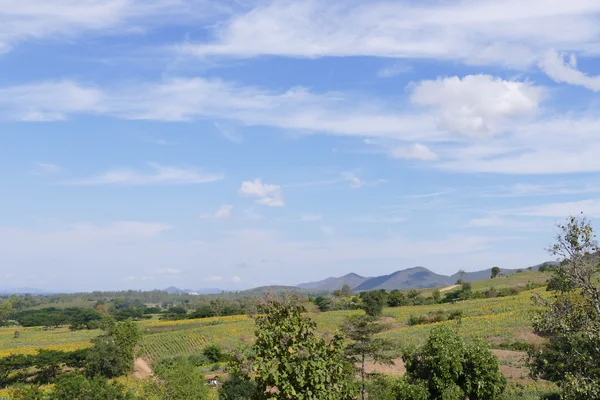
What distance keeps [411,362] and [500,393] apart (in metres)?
4.78

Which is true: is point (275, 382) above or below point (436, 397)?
above

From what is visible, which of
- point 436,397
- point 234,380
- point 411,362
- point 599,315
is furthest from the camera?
point 234,380

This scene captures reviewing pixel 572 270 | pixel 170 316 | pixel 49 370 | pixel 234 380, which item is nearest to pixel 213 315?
pixel 170 316

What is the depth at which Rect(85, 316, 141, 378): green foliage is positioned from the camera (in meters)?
58.0

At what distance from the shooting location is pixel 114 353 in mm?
58656

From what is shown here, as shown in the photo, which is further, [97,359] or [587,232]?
[97,359]

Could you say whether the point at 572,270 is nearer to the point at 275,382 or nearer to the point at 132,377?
the point at 275,382

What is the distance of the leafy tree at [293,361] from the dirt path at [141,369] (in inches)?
2286

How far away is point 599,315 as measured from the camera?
55.2 feet

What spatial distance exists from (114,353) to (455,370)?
46.9m

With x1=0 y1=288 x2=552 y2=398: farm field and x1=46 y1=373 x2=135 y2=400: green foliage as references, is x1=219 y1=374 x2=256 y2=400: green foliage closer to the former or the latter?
x1=0 y1=288 x2=552 y2=398: farm field

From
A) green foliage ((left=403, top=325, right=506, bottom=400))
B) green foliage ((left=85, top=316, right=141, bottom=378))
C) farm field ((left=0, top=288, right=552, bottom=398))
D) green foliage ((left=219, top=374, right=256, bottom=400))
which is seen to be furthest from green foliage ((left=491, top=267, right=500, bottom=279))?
green foliage ((left=403, top=325, right=506, bottom=400))

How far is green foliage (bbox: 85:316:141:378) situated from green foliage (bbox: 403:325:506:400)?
44640 mm

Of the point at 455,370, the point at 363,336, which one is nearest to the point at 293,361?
the point at 455,370
